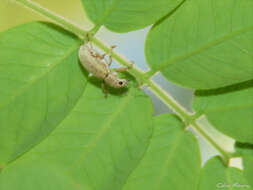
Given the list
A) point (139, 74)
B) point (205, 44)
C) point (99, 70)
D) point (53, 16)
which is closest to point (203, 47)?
point (205, 44)

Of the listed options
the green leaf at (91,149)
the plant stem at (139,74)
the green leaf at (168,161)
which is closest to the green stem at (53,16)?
the plant stem at (139,74)

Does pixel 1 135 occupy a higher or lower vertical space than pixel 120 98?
lower

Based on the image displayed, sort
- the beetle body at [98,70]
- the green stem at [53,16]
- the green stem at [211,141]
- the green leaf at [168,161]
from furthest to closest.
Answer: the green stem at [211,141] < the green leaf at [168,161] < the beetle body at [98,70] < the green stem at [53,16]

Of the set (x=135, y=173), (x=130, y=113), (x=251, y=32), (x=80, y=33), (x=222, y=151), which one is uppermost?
(x=251, y=32)

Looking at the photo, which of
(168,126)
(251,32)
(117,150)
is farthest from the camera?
(168,126)

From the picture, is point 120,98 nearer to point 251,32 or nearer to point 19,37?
point 19,37

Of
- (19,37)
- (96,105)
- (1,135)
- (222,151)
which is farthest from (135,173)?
(19,37)

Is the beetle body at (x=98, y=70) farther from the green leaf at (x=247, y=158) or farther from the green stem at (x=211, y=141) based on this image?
the green leaf at (x=247, y=158)
